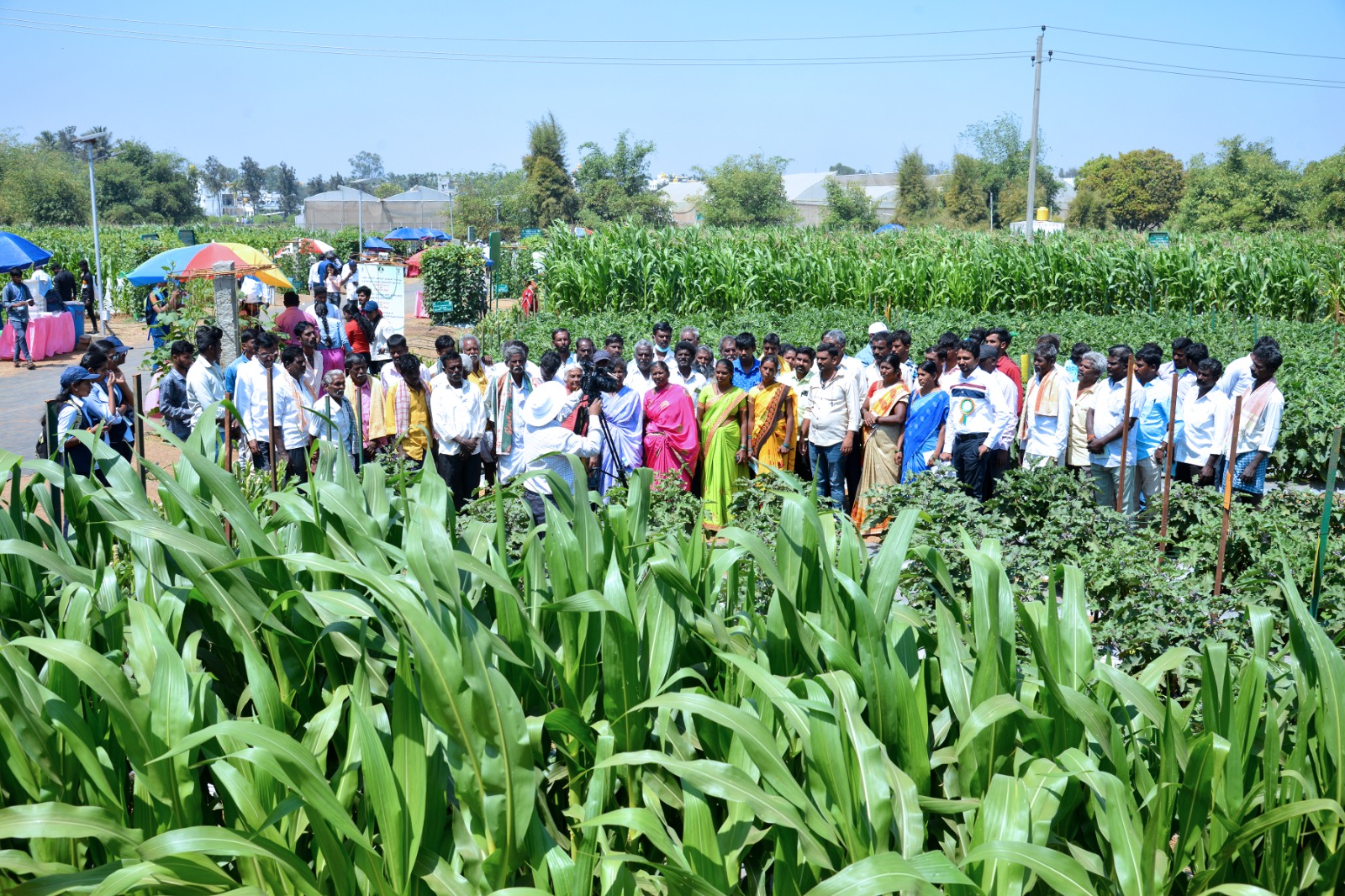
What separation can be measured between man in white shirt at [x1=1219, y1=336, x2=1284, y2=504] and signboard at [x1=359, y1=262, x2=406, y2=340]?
12.9 m

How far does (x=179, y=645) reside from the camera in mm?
3020

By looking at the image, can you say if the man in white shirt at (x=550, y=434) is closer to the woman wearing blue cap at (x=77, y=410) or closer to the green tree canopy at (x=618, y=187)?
the woman wearing blue cap at (x=77, y=410)

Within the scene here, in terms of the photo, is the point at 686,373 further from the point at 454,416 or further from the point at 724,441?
the point at 454,416

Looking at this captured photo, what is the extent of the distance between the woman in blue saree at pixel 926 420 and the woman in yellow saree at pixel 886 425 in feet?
0.26

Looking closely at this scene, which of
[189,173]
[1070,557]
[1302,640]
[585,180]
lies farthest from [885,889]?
[189,173]

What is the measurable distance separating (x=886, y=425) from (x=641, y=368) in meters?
2.07

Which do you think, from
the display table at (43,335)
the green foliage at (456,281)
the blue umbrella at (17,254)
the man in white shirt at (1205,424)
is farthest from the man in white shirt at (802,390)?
the green foliage at (456,281)

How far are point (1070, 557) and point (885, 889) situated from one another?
10.6ft

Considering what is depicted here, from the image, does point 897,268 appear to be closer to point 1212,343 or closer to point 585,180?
point 1212,343

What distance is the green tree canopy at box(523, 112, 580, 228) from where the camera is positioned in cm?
5822

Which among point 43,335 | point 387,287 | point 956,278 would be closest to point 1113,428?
point 956,278

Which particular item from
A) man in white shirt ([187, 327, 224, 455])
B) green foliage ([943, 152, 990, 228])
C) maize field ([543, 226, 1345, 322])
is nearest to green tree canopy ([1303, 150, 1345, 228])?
green foliage ([943, 152, 990, 228])

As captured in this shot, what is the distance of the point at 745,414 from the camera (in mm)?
8211

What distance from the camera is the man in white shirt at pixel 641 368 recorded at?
28.5ft
